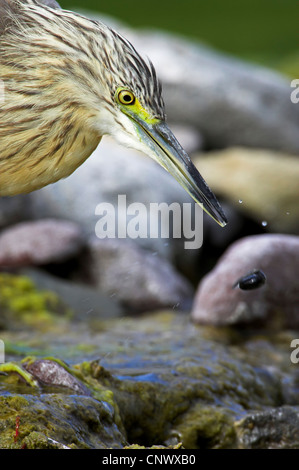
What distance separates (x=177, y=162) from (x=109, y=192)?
4.64m

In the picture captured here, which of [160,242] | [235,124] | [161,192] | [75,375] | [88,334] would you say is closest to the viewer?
[75,375]

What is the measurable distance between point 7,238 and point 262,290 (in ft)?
8.58

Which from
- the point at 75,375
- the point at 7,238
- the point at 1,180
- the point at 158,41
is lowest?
the point at 75,375

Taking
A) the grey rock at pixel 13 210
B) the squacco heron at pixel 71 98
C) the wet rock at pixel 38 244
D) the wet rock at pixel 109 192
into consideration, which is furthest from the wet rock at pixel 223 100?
the squacco heron at pixel 71 98

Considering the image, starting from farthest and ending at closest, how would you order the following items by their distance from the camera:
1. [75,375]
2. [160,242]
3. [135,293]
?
[160,242]
[135,293]
[75,375]

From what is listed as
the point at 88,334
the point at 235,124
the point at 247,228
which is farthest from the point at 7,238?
the point at 235,124

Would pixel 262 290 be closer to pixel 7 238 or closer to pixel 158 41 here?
pixel 7 238

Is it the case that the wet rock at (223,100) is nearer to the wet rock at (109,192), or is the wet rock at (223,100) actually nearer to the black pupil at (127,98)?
the wet rock at (109,192)

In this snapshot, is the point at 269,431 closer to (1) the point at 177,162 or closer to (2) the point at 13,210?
(1) the point at 177,162

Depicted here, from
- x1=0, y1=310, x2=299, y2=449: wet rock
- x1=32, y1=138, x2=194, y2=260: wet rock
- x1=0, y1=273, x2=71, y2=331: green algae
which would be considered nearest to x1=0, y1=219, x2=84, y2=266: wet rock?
x1=0, y1=273, x2=71, y2=331: green algae

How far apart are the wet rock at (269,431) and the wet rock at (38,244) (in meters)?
3.56

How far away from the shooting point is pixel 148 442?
12.6 ft

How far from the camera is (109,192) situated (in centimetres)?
830

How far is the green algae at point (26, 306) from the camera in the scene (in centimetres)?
596
